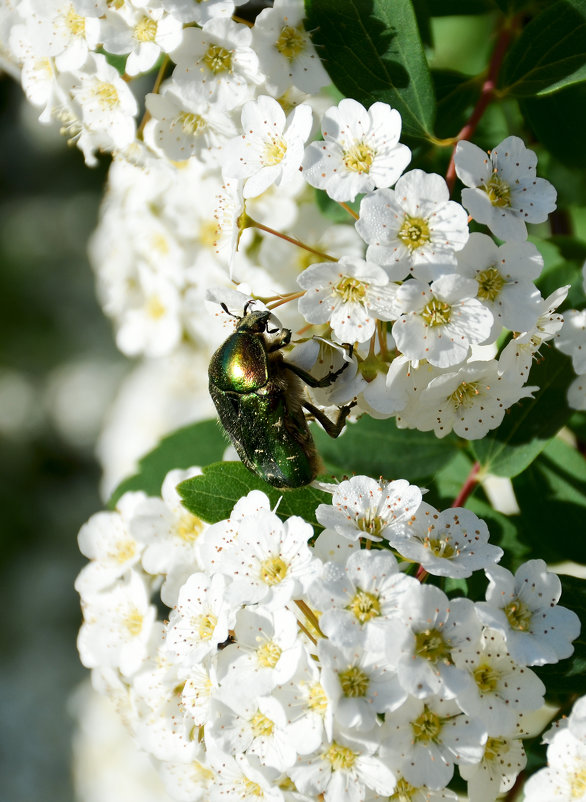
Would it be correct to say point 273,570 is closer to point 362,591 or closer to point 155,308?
point 362,591

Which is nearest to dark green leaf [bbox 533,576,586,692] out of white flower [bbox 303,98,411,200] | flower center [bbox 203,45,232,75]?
white flower [bbox 303,98,411,200]

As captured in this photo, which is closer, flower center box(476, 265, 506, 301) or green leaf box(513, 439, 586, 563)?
flower center box(476, 265, 506, 301)

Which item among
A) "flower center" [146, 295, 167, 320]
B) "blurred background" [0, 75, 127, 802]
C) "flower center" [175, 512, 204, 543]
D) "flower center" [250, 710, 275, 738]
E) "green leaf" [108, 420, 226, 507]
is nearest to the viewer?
"flower center" [250, 710, 275, 738]

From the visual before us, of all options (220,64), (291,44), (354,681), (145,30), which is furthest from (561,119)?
(354,681)

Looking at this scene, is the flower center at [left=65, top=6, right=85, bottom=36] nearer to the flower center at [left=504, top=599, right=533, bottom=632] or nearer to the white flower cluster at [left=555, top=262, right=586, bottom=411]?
the white flower cluster at [left=555, top=262, right=586, bottom=411]

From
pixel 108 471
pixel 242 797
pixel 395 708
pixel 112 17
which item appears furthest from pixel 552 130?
pixel 108 471
